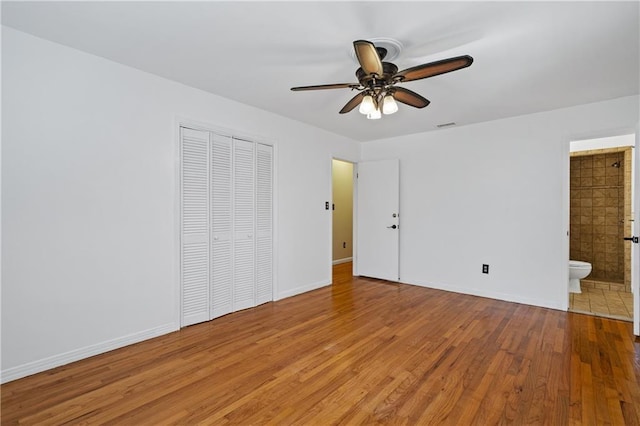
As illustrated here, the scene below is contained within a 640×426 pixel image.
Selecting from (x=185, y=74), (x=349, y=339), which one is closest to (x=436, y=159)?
(x=349, y=339)

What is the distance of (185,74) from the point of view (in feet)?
9.32

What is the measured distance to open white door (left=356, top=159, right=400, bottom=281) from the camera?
197 inches

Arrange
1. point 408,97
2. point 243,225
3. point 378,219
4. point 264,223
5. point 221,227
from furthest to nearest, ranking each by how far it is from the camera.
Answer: point 378,219, point 264,223, point 243,225, point 221,227, point 408,97

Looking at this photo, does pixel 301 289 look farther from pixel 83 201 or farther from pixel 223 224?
pixel 83 201

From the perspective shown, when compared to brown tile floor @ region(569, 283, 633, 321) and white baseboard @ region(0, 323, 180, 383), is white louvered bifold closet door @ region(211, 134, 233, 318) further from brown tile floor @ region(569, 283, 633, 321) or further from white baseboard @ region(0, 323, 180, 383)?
brown tile floor @ region(569, 283, 633, 321)

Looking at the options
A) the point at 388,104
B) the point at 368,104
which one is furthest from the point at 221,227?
the point at 388,104

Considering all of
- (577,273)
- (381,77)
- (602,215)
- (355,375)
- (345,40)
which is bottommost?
→ (355,375)

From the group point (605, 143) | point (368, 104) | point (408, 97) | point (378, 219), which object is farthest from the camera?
point (378, 219)

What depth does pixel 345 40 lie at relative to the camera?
7.26ft

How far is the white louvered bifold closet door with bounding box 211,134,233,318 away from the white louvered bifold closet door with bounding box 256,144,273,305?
0.39 meters

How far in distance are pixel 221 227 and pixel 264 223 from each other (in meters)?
0.61

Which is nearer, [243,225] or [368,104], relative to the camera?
[368,104]

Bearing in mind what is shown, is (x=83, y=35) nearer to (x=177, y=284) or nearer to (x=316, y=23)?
(x=316, y=23)

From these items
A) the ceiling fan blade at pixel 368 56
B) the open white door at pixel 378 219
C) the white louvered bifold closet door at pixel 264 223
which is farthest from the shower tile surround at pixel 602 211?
the white louvered bifold closet door at pixel 264 223
